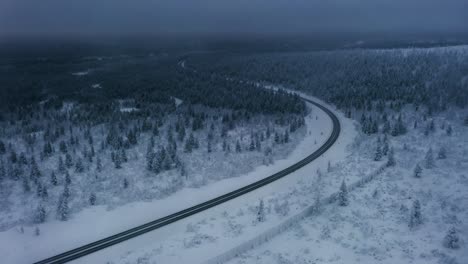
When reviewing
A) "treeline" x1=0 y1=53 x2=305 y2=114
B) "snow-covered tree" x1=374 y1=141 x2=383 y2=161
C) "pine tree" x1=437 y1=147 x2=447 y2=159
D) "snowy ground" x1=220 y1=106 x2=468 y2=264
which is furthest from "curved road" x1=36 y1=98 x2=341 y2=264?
"treeline" x1=0 y1=53 x2=305 y2=114

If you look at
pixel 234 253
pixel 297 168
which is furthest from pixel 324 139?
pixel 234 253

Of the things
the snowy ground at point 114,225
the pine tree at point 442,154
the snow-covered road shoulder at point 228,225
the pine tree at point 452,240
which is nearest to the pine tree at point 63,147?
the snowy ground at point 114,225

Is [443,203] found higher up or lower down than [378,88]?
lower down

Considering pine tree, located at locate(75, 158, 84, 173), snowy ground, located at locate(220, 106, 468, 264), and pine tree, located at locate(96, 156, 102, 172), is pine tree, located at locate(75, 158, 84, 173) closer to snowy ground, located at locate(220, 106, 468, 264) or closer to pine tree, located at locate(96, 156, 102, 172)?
pine tree, located at locate(96, 156, 102, 172)

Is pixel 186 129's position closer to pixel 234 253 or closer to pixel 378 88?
pixel 234 253

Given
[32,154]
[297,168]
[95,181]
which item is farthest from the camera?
[32,154]

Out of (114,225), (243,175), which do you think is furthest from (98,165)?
(243,175)

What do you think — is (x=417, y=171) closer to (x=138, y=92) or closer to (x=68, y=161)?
(x=68, y=161)
